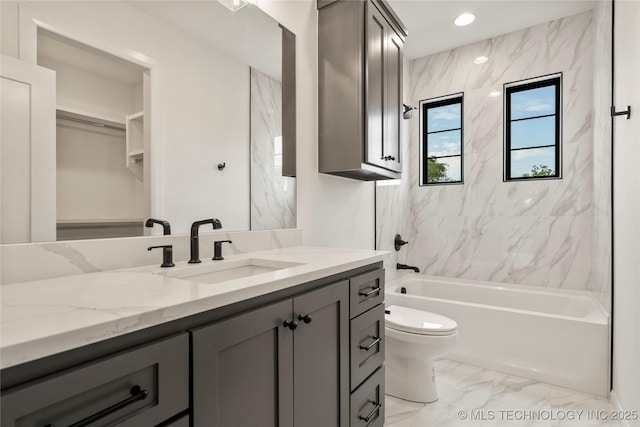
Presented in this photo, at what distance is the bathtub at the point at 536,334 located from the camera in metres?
2.10

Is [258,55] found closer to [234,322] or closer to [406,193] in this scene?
[234,322]

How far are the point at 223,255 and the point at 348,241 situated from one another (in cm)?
114

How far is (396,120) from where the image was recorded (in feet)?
7.50

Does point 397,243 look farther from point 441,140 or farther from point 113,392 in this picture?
point 113,392

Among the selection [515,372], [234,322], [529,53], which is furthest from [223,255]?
[529,53]

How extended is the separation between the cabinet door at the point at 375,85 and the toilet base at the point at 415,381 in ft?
4.07

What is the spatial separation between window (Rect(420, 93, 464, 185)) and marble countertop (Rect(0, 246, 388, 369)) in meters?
2.73

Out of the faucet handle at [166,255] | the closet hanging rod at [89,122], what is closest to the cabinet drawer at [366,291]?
the faucet handle at [166,255]

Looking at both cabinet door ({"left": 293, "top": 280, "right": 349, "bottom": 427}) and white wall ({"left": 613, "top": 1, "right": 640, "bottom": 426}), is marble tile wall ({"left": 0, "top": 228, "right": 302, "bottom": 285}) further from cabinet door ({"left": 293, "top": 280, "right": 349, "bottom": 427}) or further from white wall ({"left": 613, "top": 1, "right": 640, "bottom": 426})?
→ white wall ({"left": 613, "top": 1, "right": 640, "bottom": 426})

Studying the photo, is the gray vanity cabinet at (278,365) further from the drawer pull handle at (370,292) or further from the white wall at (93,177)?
the white wall at (93,177)

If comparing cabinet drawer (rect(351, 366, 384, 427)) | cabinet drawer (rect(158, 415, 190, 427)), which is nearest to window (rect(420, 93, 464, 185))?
cabinet drawer (rect(351, 366, 384, 427))

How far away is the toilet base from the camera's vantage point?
2.03 metres

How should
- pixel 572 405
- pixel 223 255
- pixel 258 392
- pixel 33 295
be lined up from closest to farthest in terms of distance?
pixel 33 295 → pixel 258 392 → pixel 223 255 → pixel 572 405

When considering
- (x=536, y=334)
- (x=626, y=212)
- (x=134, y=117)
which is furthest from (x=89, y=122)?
(x=536, y=334)
